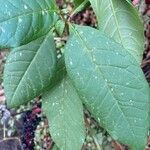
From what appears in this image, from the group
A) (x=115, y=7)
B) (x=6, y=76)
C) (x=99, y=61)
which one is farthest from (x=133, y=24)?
(x=6, y=76)

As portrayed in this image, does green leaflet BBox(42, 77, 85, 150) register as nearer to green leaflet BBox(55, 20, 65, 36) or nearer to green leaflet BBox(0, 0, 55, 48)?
green leaflet BBox(55, 20, 65, 36)

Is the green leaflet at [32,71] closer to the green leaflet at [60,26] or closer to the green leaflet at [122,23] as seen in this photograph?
the green leaflet at [60,26]

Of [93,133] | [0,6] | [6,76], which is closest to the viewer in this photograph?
[0,6]

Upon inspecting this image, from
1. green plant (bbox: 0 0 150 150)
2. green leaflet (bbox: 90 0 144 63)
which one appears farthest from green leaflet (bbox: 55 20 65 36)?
green leaflet (bbox: 90 0 144 63)

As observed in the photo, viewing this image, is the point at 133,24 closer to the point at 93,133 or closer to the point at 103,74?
the point at 103,74

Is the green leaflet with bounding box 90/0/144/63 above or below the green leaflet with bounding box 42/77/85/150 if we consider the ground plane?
above

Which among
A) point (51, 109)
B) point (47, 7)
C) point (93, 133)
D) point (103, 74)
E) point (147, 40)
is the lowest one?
point (93, 133)

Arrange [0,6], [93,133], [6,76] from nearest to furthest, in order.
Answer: [0,6] < [6,76] < [93,133]

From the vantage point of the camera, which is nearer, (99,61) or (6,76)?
(99,61)
